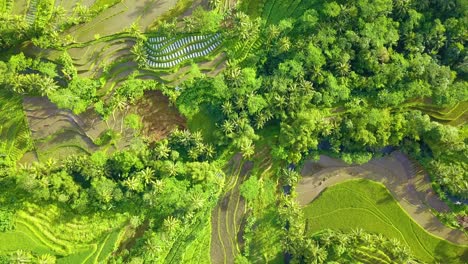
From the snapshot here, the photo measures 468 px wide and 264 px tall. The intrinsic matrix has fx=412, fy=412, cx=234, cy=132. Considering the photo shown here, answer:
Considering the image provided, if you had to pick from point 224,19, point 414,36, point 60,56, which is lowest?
point 414,36

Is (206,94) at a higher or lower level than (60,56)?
lower

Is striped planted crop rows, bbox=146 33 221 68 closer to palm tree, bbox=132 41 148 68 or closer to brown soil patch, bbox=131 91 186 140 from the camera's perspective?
palm tree, bbox=132 41 148 68

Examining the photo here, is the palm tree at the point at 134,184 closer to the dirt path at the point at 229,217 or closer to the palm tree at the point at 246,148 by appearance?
the dirt path at the point at 229,217

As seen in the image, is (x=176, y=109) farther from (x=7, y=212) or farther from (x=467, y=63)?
(x=467, y=63)

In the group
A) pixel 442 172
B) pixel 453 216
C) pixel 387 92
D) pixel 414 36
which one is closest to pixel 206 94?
pixel 387 92

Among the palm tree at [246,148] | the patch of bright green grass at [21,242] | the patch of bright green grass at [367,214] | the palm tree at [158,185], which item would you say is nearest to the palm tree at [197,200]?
the palm tree at [158,185]

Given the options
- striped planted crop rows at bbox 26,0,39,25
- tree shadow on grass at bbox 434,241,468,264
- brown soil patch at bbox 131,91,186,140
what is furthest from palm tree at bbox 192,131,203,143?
tree shadow on grass at bbox 434,241,468,264
